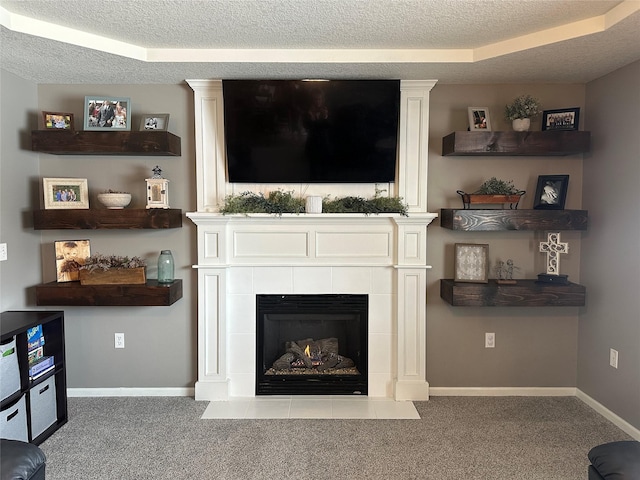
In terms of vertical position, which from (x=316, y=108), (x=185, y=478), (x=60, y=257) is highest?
(x=316, y=108)

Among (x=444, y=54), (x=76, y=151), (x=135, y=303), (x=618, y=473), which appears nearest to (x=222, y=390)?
(x=135, y=303)

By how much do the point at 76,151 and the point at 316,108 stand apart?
1665 mm

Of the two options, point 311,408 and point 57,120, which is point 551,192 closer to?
point 311,408

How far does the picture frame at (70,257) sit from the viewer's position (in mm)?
3043

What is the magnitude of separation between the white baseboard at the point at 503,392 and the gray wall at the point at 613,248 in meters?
0.15

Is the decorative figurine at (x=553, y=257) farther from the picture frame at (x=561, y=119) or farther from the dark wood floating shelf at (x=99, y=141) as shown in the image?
the dark wood floating shelf at (x=99, y=141)

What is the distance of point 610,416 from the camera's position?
9.29 feet

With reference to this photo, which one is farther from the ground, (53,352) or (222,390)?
(53,352)

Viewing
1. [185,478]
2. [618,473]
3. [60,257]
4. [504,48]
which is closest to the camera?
[618,473]

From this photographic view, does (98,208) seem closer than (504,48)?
No

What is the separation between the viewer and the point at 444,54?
2.66 m

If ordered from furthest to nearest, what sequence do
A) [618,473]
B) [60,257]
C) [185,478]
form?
[60,257] → [185,478] → [618,473]

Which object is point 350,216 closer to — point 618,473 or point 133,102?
point 133,102

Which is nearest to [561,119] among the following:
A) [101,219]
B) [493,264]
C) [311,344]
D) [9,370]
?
[493,264]
